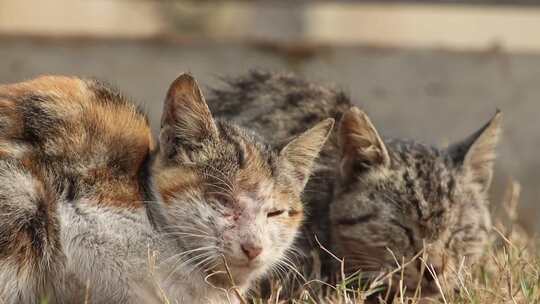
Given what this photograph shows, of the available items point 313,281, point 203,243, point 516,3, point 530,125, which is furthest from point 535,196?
point 203,243

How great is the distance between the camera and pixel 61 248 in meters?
4.62

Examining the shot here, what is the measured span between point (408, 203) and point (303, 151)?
0.72m

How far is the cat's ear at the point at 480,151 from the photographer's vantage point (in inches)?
228

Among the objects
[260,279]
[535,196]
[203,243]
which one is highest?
[203,243]

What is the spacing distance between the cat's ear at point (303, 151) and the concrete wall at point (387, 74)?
3649mm

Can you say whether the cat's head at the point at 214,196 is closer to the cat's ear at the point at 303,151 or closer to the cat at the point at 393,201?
the cat's ear at the point at 303,151

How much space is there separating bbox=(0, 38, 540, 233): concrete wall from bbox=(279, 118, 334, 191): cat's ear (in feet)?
12.0

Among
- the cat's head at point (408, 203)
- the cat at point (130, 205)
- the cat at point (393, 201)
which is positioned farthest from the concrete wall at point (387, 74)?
the cat at point (130, 205)

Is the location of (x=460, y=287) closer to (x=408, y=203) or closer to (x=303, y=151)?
(x=408, y=203)

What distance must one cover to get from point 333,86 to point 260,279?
184 cm

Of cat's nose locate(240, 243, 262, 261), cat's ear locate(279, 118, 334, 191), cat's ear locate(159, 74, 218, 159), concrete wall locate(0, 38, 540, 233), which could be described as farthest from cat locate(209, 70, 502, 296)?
concrete wall locate(0, 38, 540, 233)

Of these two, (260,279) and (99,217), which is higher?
(99,217)

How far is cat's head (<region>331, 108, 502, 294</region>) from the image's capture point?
17.9ft

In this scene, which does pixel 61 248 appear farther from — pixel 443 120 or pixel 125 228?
pixel 443 120
